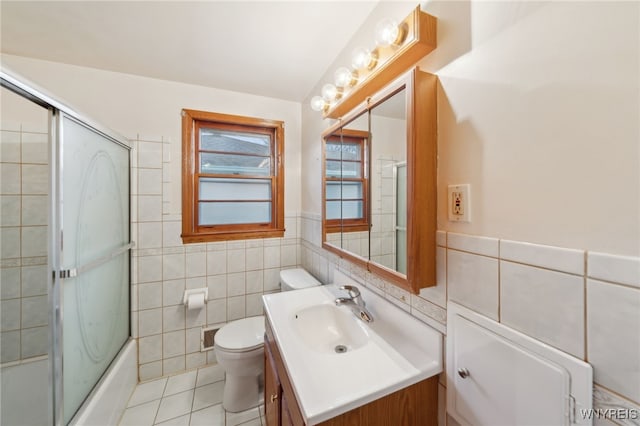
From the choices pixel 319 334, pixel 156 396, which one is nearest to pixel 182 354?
pixel 156 396

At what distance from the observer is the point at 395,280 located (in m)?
0.85

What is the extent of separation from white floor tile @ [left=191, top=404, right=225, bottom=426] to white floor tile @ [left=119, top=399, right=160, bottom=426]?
0.26m

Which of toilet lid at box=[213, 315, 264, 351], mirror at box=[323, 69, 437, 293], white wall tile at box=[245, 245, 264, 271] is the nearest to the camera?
mirror at box=[323, 69, 437, 293]

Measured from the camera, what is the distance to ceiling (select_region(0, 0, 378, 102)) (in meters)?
1.16

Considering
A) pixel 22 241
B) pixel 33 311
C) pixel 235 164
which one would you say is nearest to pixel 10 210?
pixel 22 241

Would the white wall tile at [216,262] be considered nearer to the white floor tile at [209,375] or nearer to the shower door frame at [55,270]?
the white floor tile at [209,375]

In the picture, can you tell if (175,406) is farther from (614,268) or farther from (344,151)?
(614,268)

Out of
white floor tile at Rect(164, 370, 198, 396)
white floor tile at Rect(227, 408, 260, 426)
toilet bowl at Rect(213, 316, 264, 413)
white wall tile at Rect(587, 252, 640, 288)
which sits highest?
white wall tile at Rect(587, 252, 640, 288)

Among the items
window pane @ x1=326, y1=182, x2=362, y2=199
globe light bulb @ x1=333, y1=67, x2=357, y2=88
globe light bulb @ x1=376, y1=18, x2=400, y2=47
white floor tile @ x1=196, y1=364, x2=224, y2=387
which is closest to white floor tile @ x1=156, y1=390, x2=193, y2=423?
white floor tile @ x1=196, y1=364, x2=224, y2=387

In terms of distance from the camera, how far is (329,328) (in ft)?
3.97

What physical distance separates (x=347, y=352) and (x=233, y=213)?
62.2 inches

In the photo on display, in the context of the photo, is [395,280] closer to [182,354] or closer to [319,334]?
[319,334]

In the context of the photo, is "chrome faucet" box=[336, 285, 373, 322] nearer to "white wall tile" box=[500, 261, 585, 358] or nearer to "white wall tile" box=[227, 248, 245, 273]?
"white wall tile" box=[500, 261, 585, 358]

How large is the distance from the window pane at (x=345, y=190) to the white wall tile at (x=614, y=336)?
859 mm
